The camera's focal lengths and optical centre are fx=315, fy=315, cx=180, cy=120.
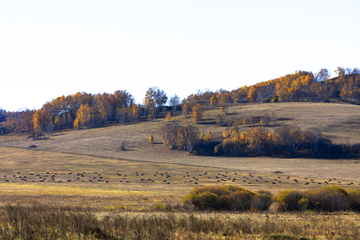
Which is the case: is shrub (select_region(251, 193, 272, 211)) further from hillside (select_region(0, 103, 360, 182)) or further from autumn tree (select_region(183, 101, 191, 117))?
autumn tree (select_region(183, 101, 191, 117))

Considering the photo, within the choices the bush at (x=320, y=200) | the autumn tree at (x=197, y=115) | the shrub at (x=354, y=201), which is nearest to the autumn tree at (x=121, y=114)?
the autumn tree at (x=197, y=115)

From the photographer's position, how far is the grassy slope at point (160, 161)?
175 feet

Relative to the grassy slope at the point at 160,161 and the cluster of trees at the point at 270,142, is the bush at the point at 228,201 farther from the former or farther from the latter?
the cluster of trees at the point at 270,142

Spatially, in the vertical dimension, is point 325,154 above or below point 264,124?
below

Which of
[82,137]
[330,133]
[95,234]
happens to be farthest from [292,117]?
[95,234]

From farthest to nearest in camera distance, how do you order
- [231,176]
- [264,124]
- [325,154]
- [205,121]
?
[205,121] → [264,124] → [325,154] → [231,176]

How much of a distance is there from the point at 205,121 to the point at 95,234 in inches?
5812

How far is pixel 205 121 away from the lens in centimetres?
15925

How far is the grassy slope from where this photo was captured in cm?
5328

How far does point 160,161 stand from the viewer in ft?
316

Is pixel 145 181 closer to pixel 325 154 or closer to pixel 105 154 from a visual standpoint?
pixel 105 154

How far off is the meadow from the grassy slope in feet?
0.71

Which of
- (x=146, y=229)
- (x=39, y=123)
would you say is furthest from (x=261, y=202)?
(x=39, y=123)

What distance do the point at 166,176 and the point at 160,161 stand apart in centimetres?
3124
